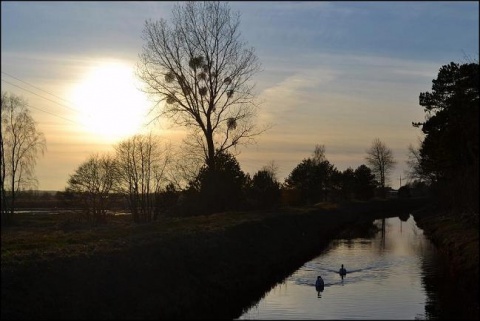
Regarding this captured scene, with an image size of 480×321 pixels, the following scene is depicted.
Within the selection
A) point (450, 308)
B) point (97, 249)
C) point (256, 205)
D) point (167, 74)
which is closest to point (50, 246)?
point (97, 249)

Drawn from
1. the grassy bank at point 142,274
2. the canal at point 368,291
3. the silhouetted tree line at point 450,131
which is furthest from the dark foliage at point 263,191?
the grassy bank at point 142,274

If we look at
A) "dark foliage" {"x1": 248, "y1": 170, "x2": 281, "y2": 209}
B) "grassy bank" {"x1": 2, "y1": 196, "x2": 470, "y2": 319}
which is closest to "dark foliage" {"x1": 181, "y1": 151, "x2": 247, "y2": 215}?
"dark foliage" {"x1": 248, "y1": 170, "x2": 281, "y2": 209}

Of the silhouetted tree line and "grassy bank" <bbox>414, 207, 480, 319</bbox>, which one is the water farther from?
the silhouetted tree line

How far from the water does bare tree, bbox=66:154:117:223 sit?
3493cm

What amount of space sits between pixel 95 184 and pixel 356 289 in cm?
4992

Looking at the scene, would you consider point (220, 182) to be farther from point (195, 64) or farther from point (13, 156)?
point (13, 156)

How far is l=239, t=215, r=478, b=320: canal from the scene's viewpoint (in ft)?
60.5

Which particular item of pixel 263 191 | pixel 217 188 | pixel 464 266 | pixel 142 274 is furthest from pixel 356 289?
pixel 263 191

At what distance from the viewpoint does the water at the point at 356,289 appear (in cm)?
1862

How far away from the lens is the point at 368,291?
22156mm

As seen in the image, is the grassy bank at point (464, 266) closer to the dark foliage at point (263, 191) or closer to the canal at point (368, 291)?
the canal at point (368, 291)

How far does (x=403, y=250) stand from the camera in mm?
37094

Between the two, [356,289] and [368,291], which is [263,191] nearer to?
[356,289]

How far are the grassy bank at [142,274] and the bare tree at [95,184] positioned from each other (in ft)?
116
